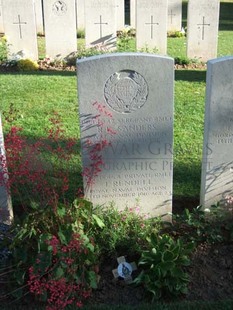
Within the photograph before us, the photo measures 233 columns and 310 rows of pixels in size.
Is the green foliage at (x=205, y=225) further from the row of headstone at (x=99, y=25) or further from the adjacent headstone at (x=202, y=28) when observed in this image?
the adjacent headstone at (x=202, y=28)

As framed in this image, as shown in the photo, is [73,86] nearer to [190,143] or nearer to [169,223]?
[190,143]

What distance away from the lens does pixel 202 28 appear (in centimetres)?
1013

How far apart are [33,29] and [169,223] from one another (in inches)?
278

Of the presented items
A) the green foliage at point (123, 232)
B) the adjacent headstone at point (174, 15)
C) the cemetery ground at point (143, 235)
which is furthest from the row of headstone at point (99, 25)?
the green foliage at point (123, 232)

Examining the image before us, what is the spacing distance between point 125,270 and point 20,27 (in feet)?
24.9

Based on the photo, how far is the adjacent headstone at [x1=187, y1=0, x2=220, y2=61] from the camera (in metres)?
9.92

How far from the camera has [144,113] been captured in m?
3.83

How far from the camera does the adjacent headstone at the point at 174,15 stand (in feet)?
46.9

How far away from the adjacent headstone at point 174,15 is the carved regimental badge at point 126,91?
37.1 ft

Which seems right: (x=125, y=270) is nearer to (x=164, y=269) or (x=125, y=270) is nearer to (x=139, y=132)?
(x=164, y=269)

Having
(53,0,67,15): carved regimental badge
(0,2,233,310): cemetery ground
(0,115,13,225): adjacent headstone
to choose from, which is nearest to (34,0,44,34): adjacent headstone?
(53,0,67,15): carved regimental badge

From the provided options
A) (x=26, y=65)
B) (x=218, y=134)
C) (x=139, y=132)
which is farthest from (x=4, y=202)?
(x=26, y=65)

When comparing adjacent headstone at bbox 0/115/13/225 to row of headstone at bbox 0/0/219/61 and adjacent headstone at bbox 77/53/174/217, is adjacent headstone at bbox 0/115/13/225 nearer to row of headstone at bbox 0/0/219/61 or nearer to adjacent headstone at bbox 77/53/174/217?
adjacent headstone at bbox 77/53/174/217

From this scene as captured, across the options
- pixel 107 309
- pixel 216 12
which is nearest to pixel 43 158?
pixel 107 309
